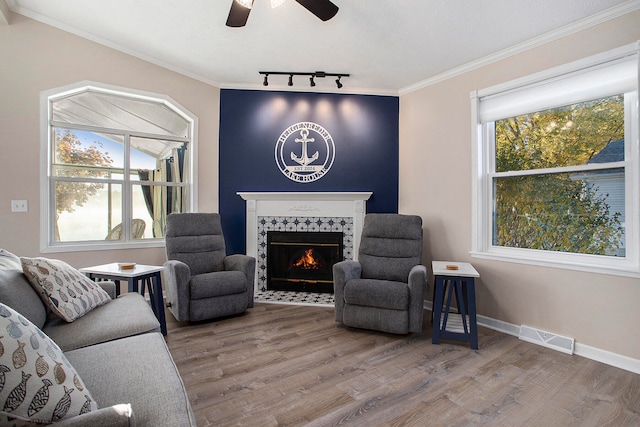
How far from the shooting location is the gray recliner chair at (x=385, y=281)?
2.78 metres

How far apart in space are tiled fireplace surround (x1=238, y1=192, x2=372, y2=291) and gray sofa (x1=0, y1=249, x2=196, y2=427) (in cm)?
206

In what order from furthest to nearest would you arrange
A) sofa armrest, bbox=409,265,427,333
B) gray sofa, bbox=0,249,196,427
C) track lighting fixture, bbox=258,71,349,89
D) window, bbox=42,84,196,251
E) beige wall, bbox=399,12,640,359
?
1. track lighting fixture, bbox=258,71,349,89
2. window, bbox=42,84,196,251
3. sofa armrest, bbox=409,265,427,333
4. beige wall, bbox=399,12,640,359
5. gray sofa, bbox=0,249,196,427

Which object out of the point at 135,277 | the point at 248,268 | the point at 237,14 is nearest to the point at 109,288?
the point at 135,277

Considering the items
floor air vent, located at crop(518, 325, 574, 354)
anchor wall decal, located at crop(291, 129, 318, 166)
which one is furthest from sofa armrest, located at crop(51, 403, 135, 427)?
anchor wall decal, located at crop(291, 129, 318, 166)

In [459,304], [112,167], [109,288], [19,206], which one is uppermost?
[112,167]

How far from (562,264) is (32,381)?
11.0ft

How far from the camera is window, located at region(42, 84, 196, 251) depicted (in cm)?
335

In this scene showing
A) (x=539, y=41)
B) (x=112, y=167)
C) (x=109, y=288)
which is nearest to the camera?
(x=109, y=288)

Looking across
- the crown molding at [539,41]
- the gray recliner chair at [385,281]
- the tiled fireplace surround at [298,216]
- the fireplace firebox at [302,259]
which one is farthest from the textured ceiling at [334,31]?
the fireplace firebox at [302,259]

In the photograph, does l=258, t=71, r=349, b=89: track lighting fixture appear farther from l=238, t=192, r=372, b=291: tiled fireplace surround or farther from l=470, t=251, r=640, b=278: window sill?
l=470, t=251, r=640, b=278: window sill

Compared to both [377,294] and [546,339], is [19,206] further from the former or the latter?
[546,339]

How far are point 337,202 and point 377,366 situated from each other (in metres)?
2.22

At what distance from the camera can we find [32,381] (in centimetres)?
85

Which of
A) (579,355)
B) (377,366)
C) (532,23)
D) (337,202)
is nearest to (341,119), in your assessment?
(337,202)
